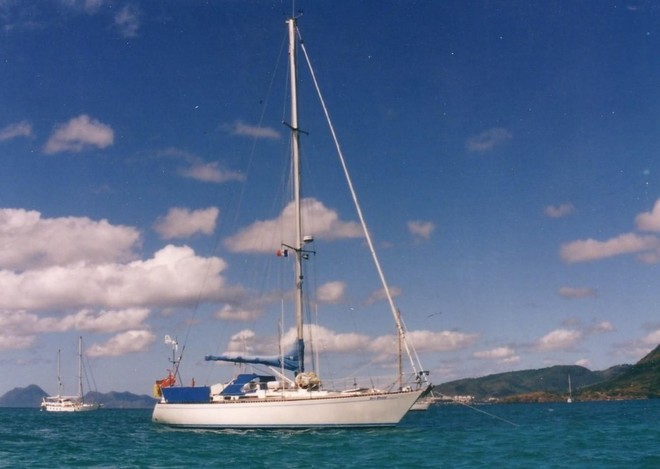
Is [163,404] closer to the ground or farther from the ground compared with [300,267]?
closer to the ground

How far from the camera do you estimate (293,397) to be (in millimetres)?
43156

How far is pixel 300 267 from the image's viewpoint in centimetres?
4800

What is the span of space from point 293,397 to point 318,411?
2001mm

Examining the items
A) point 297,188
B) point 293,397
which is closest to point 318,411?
point 293,397

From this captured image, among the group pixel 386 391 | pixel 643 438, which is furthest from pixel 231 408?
pixel 643 438

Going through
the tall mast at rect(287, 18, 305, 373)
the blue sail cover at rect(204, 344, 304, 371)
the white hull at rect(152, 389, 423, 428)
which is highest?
the tall mast at rect(287, 18, 305, 373)

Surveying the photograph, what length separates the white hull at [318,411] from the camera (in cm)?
4231

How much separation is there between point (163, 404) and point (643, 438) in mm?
34823

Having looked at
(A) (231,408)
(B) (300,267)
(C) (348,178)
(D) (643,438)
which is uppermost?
(C) (348,178)

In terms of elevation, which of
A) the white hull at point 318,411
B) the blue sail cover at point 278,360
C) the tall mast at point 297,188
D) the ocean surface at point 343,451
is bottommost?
the ocean surface at point 343,451

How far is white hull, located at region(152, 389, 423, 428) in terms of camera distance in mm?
42312

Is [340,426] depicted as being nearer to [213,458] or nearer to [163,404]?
[213,458]

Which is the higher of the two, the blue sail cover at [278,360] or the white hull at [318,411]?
the blue sail cover at [278,360]

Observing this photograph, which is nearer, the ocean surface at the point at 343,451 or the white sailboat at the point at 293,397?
the ocean surface at the point at 343,451
